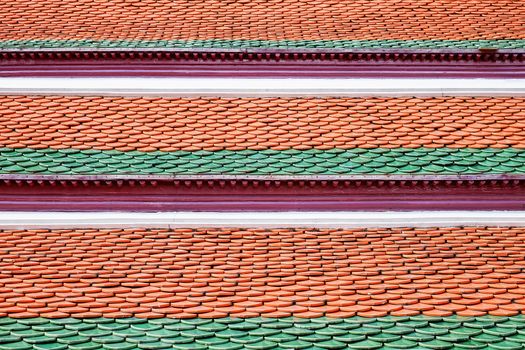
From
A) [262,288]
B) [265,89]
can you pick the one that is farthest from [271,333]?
[265,89]

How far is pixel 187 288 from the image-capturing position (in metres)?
7.86

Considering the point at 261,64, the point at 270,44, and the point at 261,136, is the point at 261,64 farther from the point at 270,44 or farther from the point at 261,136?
the point at 261,136

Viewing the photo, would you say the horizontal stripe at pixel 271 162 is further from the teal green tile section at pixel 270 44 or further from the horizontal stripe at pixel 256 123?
the teal green tile section at pixel 270 44

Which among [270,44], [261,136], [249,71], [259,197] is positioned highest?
[270,44]

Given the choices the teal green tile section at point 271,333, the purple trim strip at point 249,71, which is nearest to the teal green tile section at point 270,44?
the purple trim strip at point 249,71

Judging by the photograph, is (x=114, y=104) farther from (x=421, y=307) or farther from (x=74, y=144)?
(x=421, y=307)

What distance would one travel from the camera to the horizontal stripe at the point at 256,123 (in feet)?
31.3

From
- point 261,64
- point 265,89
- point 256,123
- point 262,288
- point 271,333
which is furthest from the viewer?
point 261,64

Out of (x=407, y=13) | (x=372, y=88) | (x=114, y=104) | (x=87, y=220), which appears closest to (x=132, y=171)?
(x=87, y=220)

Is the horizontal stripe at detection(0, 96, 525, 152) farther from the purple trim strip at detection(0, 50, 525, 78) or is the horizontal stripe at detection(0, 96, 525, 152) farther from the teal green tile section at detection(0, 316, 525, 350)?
the teal green tile section at detection(0, 316, 525, 350)

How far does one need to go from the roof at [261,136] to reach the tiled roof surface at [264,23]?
2.69 ft

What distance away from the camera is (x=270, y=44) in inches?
414

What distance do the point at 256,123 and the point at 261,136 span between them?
0.28m

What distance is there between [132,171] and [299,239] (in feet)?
6.26
